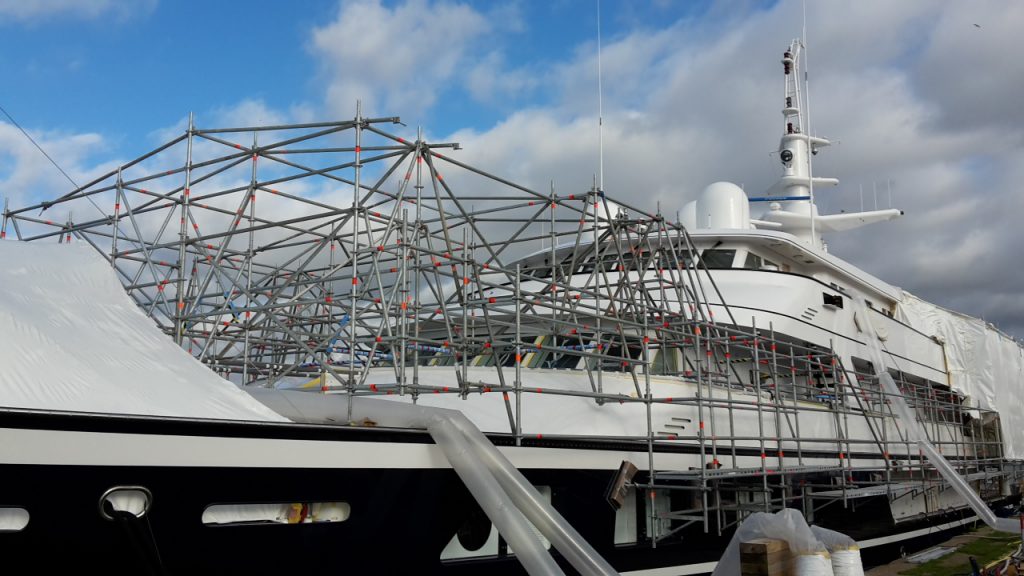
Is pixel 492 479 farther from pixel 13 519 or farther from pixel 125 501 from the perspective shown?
pixel 13 519

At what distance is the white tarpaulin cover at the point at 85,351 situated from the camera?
5.01m

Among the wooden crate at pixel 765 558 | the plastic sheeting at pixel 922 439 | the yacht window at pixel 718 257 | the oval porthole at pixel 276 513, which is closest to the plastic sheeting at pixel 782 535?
the wooden crate at pixel 765 558

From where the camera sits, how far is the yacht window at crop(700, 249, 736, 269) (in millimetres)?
14148

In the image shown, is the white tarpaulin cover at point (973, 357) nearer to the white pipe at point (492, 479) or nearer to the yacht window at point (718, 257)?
the yacht window at point (718, 257)

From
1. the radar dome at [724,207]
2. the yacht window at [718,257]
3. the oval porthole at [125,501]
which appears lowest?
the oval porthole at [125,501]

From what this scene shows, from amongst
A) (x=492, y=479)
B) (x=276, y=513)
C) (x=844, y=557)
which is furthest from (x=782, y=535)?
(x=276, y=513)

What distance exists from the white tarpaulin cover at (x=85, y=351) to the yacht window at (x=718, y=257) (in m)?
9.74

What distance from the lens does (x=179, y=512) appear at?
5094mm

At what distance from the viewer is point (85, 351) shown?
543 cm

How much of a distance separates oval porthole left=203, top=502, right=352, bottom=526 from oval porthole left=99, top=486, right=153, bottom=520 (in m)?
0.37

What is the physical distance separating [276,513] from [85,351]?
5.20 feet

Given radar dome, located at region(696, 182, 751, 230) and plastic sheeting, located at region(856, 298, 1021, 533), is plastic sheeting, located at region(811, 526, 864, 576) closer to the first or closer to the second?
plastic sheeting, located at region(856, 298, 1021, 533)

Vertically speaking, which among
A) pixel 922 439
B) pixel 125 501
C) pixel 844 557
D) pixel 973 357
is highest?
pixel 973 357

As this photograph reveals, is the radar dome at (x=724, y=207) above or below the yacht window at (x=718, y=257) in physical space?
above
